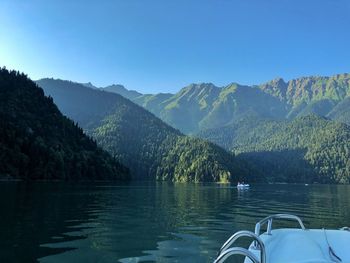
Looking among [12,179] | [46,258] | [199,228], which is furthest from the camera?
[12,179]

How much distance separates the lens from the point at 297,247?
15.8 m

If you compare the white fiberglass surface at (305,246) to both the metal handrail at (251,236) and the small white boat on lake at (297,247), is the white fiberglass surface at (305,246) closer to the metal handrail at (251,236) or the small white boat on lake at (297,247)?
the small white boat on lake at (297,247)

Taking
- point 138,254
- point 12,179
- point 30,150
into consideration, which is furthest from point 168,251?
point 30,150

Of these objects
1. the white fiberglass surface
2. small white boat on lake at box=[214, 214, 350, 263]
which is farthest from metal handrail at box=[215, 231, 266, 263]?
the white fiberglass surface

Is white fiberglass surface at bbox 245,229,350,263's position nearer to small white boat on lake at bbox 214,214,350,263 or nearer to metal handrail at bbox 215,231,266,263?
small white boat on lake at bbox 214,214,350,263

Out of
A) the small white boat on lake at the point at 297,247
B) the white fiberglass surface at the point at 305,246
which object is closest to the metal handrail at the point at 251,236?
the small white boat on lake at the point at 297,247

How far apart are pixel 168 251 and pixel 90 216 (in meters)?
22.5

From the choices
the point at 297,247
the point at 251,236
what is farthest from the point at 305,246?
the point at 251,236

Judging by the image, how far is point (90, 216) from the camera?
50094 mm

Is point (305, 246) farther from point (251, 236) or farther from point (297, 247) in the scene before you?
point (251, 236)

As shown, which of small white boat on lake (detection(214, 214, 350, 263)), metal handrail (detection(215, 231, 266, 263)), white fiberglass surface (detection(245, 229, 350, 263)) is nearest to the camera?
metal handrail (detection(215, 231, 266, 263))

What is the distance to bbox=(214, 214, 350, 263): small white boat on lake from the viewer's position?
47.4 ft

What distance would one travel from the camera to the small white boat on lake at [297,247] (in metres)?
14.5

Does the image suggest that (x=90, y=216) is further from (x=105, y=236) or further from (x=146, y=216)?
(x=105, y=236)
